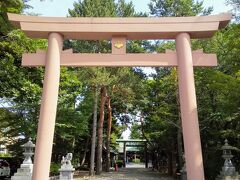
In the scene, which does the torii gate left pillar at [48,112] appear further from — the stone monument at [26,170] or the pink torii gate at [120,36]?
the stone monument at [26,170]

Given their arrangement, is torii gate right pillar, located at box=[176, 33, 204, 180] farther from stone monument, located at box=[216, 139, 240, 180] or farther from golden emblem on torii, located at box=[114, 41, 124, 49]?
stone monument, located at box=[216, 139, 240, 180]

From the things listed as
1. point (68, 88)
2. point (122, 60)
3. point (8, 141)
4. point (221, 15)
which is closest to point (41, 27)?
point (122, 60)

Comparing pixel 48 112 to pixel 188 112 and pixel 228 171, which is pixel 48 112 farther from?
pixel 228 171

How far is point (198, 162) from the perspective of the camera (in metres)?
7.09

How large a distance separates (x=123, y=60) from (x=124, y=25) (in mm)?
910

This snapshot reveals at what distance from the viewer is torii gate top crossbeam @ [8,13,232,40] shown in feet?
26.1

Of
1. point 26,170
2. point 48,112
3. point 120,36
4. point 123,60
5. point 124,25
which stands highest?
point 124,25

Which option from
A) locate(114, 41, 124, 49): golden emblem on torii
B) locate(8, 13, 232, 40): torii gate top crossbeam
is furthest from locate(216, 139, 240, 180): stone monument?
locate(114, 41, 124, 49): golden emblem on torii

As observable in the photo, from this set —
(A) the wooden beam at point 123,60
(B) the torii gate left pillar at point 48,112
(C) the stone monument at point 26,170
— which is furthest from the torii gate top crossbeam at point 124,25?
(C) the stone monument at point 26,170

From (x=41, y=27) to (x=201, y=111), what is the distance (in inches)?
536

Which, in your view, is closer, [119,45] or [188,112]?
[188,112]

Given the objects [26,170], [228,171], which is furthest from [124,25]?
[228,171]

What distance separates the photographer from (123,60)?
7941 mm

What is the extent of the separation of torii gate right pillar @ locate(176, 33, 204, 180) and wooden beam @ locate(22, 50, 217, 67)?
0.93 ft
